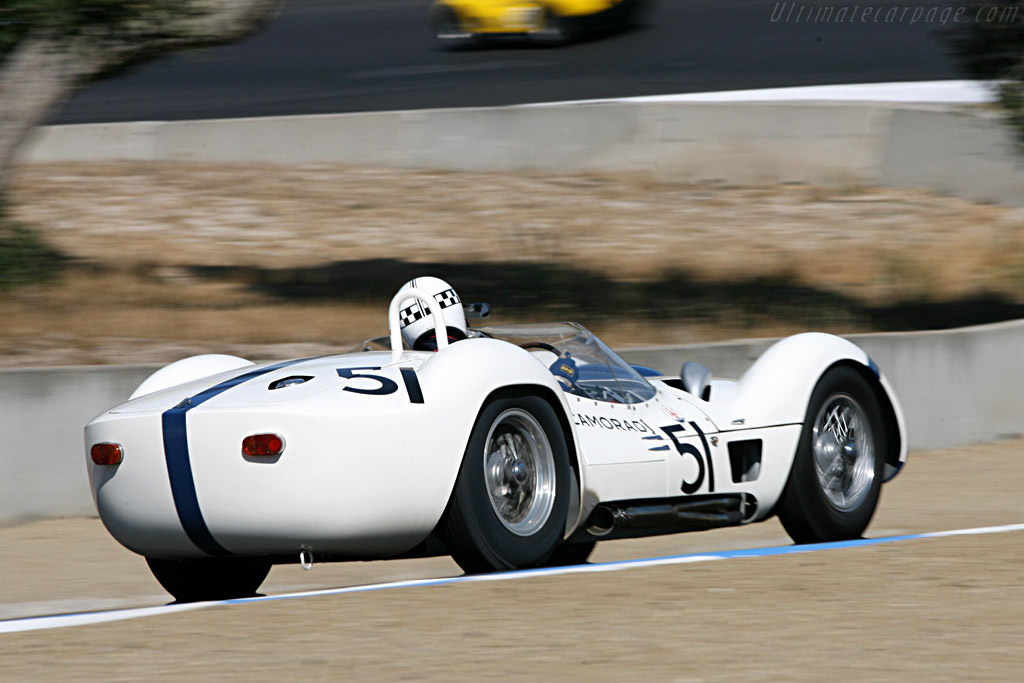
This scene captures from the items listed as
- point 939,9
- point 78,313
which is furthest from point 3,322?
point 939,9

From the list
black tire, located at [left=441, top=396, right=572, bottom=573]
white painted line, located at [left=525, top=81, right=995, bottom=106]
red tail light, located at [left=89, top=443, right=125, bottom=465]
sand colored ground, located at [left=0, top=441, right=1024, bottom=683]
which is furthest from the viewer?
white painted line, located at [left=525, top=81, right=995, bottom=106]

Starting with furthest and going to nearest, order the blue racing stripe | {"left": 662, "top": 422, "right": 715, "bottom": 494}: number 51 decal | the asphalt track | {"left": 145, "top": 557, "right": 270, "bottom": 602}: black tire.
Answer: the asphalt track → {"left": 662, "top": 422, "right": 715, "bottom": 494}: number 51 decal → {"left": 145, "top": 557, "right": 270, "bottom": 602}: black tire → the blue racing stripe

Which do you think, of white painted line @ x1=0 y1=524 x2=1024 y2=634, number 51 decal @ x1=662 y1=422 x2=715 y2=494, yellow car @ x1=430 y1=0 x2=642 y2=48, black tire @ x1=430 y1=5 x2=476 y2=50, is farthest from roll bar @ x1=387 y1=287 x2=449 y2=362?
black tire @ x1=430 y1=5 x2=476 y2=50

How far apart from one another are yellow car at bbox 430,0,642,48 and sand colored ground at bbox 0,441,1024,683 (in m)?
21.0

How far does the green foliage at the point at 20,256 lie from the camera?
574 inches

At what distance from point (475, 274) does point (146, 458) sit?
1197 centimetres

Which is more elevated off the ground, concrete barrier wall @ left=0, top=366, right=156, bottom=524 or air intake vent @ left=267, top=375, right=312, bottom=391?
air intake vent @ left=267, top=375, right=312, bottom=391

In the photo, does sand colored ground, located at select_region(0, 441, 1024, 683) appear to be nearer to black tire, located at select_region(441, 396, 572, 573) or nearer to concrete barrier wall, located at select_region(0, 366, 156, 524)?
black tire, located at select_region(441, 396, 572, 573)

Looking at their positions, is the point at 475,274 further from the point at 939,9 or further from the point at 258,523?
the point at 939,9

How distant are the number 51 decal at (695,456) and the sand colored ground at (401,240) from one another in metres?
6.65

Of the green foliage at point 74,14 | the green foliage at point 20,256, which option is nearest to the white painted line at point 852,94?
the green foliage at point 20,256

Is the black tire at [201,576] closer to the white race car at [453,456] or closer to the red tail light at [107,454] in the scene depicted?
the white race car at [453,456]

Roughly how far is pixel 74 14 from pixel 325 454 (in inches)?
321

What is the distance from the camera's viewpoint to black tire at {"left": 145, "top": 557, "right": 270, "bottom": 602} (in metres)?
7.32
